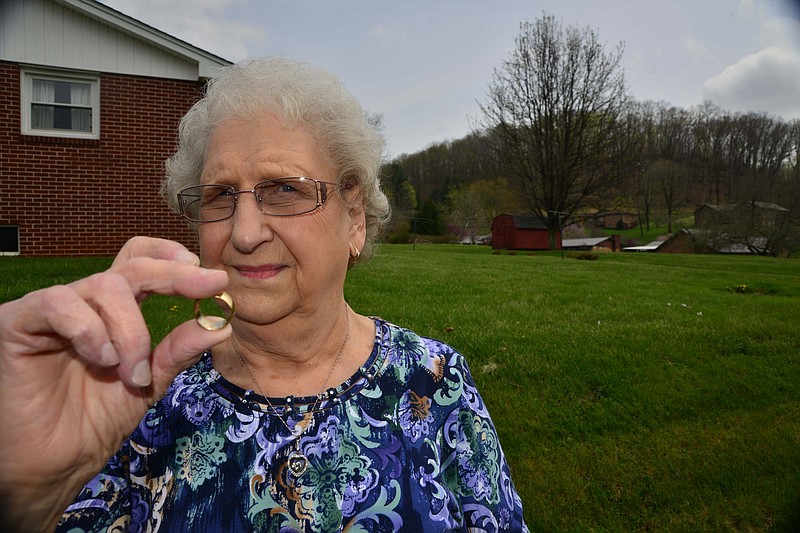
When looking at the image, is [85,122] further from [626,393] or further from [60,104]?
[626,393]

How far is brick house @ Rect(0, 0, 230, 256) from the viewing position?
8.31 metres

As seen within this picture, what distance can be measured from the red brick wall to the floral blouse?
27.6 ft

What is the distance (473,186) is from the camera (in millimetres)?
47688

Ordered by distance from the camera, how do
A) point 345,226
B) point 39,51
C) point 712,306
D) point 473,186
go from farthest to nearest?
point 473,186, point 39,51, point 712,306, point 345,226

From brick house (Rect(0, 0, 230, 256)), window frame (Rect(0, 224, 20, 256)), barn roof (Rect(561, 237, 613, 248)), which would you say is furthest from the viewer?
barn roof (Rect(561, 237, 613, 248))

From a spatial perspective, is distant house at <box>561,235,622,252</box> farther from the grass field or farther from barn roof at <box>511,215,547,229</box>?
the grass field

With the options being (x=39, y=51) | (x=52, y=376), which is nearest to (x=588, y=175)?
(x=39, y=51)

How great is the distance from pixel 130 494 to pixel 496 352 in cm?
341

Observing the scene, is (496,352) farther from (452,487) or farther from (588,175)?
(588,175)

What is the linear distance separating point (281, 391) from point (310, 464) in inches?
9.2

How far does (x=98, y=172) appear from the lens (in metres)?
8.70

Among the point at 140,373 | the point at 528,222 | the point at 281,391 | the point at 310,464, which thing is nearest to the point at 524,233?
the point at 528,222

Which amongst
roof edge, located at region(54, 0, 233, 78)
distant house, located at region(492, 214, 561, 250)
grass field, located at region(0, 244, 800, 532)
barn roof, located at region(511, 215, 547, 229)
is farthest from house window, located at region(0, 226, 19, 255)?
barn roof, located at region(511, 215, 547, 229)

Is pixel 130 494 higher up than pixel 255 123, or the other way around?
pixel 255 123
